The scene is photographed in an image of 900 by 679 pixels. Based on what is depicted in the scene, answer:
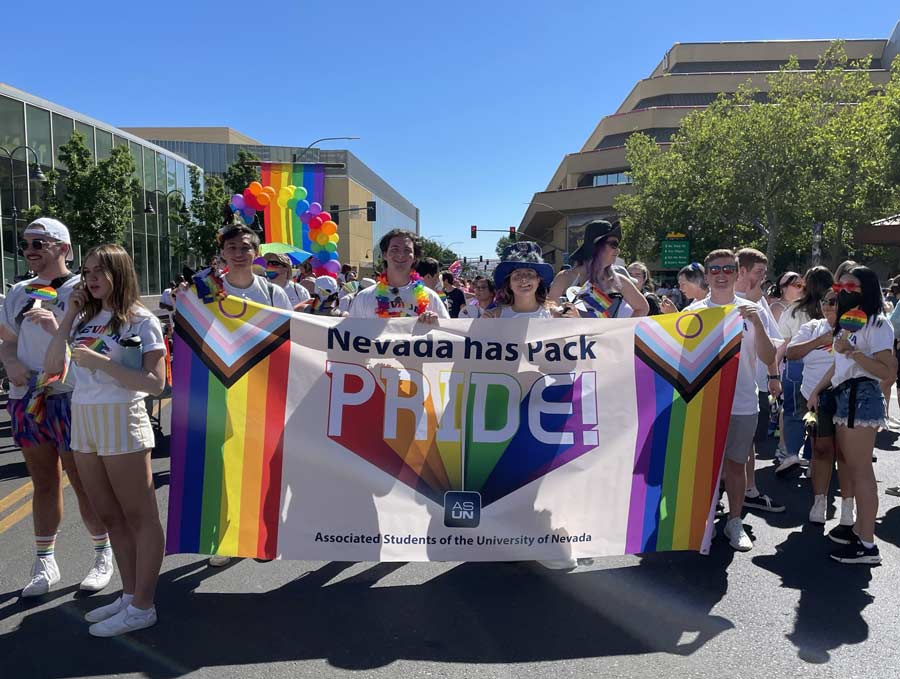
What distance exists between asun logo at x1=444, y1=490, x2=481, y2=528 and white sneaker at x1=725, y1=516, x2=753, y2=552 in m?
1.81

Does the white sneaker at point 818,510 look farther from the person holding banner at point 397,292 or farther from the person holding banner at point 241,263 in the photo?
the person holding banner at point 241,263

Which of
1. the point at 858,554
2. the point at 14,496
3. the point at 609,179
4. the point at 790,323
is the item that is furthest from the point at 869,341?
the point at 609,179

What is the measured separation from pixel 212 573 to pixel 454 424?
1627mm

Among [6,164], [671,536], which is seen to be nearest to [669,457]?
[671,536]

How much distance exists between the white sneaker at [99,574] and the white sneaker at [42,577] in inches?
6.0

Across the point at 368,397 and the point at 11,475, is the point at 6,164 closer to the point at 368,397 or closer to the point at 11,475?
the point at 11,475

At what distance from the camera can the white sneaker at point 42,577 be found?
357cm

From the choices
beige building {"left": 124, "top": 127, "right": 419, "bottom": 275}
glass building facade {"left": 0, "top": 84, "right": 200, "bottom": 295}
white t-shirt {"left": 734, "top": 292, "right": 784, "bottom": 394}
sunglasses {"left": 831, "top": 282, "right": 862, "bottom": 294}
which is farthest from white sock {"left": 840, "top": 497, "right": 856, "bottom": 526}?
beige building {"left": 124, "top": 127, "right": 419, "bottom": 275}

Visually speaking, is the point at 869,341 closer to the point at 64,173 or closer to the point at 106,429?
the point at 106,429

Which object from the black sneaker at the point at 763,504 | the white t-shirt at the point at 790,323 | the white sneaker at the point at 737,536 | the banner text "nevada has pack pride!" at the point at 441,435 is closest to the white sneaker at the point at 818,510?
the black sneaker at the point at 763,504

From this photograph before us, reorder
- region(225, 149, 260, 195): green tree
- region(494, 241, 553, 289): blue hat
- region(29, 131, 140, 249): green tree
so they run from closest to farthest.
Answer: region(494, 241, 553, 289): blue hat, region(29, 131, 140, 249): green tree, region(225, 149, 260, 195): green tree

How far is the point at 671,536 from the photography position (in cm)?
380

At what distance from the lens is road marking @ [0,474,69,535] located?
4.65 meters

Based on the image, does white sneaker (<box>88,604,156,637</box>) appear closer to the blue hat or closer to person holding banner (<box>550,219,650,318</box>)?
the blue hat
